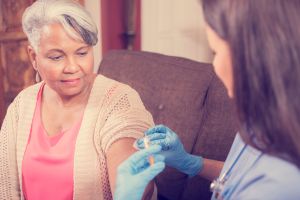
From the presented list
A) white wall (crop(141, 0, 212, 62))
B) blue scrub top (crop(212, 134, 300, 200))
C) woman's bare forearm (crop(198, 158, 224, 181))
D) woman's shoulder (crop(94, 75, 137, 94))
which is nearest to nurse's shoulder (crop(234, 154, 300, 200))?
blue scrub top (crop(212, 134, 300, 200))

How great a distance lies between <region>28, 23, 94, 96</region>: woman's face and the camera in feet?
4.29

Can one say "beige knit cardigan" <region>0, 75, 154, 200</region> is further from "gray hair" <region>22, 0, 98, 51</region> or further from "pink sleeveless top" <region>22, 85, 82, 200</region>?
"gray hair" <region>22, 0, 98, 51</region>

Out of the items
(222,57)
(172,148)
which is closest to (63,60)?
(172,148)

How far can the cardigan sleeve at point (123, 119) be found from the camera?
1.32 metres

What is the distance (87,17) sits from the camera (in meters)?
1.32

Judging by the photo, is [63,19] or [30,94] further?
[30,94]

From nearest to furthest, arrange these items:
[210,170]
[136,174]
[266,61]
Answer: [266,61]
[136,174]
[210,170]

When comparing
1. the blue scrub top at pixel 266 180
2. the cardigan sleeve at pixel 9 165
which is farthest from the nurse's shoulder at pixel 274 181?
the cardigan sleeve at pixel 9 165

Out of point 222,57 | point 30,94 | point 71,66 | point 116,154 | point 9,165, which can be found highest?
point 222,57

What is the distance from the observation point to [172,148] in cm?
123

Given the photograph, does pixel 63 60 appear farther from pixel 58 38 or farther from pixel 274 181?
pixel 274 181

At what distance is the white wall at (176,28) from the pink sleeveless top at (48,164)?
162cm

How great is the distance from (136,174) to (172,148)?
25 centimetres

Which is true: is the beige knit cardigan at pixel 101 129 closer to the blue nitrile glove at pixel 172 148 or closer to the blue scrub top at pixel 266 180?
the blue nitrile glove at pixel 172 148
